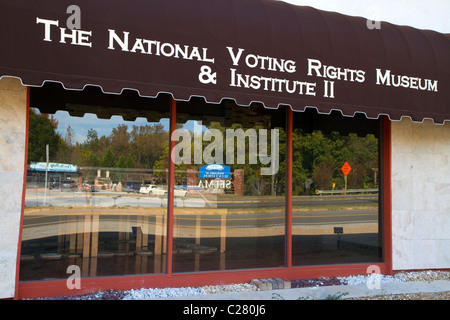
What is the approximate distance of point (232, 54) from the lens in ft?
19.1

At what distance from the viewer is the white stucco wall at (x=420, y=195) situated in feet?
24.8

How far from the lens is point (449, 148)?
8008 millimetres

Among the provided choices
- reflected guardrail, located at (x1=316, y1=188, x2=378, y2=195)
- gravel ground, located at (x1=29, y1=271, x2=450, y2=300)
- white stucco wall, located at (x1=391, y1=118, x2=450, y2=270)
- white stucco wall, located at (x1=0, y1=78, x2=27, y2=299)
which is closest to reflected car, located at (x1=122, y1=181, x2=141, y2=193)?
gravel ground, located at (x1=29, y1=271, x2=450, y2=300)

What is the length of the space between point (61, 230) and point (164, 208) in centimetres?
174

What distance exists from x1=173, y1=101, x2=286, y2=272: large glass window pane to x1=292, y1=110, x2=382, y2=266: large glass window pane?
0.58m

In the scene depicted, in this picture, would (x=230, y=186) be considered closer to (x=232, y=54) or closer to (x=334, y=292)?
(x=334, y=292)

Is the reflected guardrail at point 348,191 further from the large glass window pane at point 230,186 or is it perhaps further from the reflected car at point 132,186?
the reflected car at point 132,186

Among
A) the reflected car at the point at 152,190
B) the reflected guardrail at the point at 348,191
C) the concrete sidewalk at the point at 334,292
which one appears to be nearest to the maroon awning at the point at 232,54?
the reflected guardrail at the point at 348,191

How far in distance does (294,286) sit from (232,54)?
376 cm

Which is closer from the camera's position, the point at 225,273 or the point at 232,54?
the point at 232,54

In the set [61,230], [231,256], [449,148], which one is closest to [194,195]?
[231,256]

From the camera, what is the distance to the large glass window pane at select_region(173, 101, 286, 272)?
23.0 feet

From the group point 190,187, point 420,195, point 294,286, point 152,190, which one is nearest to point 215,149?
point 190,187

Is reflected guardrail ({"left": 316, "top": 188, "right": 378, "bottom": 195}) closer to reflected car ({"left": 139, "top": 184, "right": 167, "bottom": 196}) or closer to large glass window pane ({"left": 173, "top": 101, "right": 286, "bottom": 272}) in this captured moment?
large glass window pane ({"left": 173, "top": 101, "right": 286, "bottom": 272})
